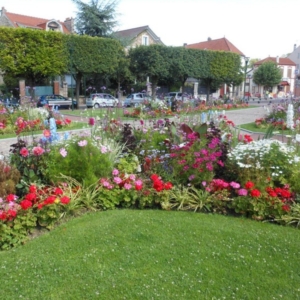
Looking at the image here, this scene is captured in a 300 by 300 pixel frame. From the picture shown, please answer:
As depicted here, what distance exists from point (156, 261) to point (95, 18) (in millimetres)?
34884

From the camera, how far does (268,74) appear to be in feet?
191

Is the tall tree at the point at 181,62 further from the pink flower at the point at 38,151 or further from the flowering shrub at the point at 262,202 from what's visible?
the flowering shrub at the point at 262,202

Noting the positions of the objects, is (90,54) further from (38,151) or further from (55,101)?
(38,151)

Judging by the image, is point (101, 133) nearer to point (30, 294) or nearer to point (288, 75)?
point (30, 294)

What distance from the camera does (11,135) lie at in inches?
445

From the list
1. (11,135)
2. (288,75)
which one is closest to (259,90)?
(288,75)

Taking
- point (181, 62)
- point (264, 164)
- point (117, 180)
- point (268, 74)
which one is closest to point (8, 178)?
point (117, 180)

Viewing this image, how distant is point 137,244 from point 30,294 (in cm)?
116

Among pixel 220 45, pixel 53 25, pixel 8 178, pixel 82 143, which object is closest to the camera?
pixel 8 178

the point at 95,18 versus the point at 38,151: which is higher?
the point at 95,18

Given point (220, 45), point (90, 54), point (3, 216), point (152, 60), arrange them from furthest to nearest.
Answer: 1. point (220, 45)
2. point (152, 60)
3. point (90, 54)
4. point (3, 216)

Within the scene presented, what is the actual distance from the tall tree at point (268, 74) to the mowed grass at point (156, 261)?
195 feet

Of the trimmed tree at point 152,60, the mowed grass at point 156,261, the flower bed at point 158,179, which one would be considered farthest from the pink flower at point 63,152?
the trimmed tree at point 152,60

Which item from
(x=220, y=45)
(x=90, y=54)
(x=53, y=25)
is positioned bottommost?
(x=90, y=54)
